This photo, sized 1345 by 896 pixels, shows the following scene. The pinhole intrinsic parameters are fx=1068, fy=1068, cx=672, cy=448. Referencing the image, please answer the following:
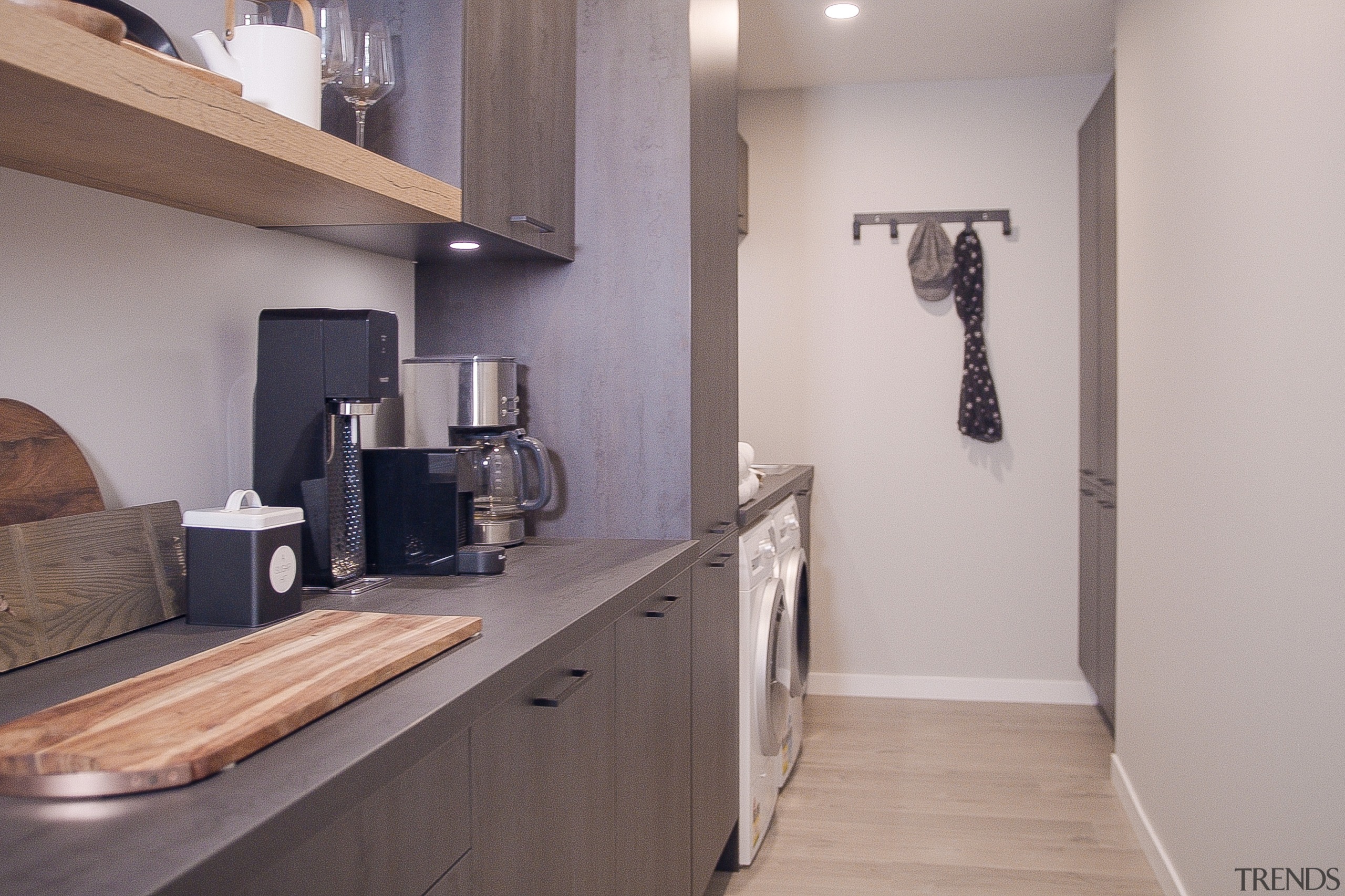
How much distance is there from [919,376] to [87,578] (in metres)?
3.59

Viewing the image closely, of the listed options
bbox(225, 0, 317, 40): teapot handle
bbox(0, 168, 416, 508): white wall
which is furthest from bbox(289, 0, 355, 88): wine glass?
bbox(0, 168, 416, 508): white wall

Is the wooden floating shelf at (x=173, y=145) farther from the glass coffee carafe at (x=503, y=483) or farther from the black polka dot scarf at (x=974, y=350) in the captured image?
the black polka dot scarf at (x=974, y=350)

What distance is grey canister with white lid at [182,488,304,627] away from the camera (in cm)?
128

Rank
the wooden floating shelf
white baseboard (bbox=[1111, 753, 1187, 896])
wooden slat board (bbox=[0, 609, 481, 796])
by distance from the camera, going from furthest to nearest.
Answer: white baseboard (bbox=[1111, 753, 1187, 896]), the wooden floating shelf, wooden slat board (bbox=[0, 609, 481, 796])

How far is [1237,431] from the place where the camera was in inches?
76.7

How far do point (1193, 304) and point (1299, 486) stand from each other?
732 mm

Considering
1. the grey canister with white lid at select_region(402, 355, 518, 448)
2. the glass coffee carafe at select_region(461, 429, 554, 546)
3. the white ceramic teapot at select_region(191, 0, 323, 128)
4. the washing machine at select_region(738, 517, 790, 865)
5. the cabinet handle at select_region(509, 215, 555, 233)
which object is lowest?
the washing machine at select_region(738, 517, 790, 865)

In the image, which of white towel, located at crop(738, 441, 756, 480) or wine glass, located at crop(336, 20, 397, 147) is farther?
white towel, located at crop(738, 441, 756, 480)

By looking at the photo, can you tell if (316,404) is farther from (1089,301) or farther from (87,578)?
(1089,301)

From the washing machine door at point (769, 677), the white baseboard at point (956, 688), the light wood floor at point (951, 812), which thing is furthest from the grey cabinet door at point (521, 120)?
the white baseboard at point (956, 688)

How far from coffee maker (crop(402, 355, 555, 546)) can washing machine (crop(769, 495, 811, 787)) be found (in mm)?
1183

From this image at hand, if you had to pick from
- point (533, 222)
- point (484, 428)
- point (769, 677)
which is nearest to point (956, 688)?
point (769, 677)

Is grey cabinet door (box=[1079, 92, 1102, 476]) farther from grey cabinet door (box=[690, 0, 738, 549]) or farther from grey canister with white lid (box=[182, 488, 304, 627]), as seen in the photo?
grey canister with white lid (box=[182, 488, 304, 627])

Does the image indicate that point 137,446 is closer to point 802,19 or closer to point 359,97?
point 359,97
